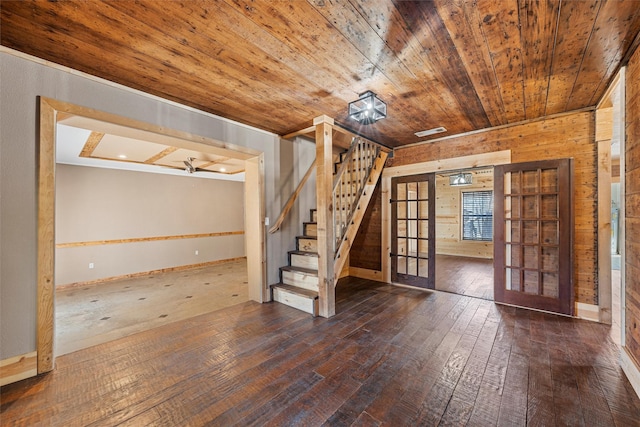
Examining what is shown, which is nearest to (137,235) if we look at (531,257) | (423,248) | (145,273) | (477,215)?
(145,273)

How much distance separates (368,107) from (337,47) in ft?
2.82

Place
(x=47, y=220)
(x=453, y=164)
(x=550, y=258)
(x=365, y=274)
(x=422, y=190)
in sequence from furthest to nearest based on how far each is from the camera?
(x=365, y=274)
(x=422, y=190)
(x=453, y=164)
(x=550, y=258)
(x=47, y=220)

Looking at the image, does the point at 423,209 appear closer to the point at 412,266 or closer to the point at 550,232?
the point at 412,266

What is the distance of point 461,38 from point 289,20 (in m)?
1.21

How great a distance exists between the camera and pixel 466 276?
5211mm

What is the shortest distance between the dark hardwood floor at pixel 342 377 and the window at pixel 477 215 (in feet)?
15.9

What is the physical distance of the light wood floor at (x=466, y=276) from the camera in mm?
4184

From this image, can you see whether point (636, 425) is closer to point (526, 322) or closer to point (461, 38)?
point (526, 322)

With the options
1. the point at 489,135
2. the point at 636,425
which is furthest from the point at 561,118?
the point at 636,425

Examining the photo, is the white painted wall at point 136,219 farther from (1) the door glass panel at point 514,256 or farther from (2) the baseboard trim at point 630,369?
(2) the baseboard trim at point 630,369

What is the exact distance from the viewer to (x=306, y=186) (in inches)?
172

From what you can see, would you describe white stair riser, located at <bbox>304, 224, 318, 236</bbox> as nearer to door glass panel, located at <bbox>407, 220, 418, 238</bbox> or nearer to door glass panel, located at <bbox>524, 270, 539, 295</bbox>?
door glass panel, located at <bbox>407, 220, 418, 238</bbox>

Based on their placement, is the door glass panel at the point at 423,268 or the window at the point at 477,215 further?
the window at the point at 477,215

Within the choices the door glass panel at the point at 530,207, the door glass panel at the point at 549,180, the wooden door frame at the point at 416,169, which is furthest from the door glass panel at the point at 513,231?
the wooden door frame at the point at 416,169
